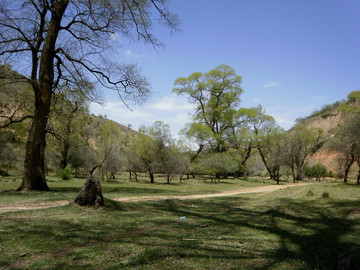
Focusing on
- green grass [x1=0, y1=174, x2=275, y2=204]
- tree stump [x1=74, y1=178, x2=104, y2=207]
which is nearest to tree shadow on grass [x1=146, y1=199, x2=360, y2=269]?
tree stump [x1=74, y1=178, x2=104, y2=207]

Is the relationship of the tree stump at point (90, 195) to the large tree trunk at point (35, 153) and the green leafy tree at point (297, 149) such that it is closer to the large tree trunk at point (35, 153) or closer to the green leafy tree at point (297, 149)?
the large tree trunk at point (35, 153)

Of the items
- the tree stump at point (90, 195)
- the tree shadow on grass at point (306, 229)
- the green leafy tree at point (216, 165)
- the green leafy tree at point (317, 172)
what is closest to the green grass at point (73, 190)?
the tree stump at point (90, 195)

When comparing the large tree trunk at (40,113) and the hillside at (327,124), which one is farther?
the hillside at (327,124)

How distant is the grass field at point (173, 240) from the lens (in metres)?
3.68

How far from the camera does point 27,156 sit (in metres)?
12.6

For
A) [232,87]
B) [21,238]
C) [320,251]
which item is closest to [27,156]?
[21,238]

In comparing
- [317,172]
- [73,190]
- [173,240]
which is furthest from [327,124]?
[173,240]

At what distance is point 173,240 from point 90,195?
425cm

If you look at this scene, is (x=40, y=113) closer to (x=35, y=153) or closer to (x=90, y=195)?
(x=35, y=153)

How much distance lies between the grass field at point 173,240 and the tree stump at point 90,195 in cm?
39

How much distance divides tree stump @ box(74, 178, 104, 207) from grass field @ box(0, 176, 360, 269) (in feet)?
1.28

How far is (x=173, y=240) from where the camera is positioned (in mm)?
4848

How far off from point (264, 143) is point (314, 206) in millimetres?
35606

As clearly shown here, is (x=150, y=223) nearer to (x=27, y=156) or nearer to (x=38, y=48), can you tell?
(x=27, y=156)
